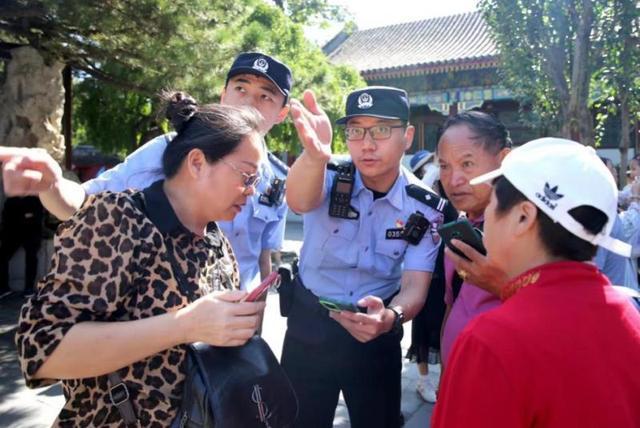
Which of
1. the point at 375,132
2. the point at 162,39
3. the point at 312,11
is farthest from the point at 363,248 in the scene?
the point at 312,11

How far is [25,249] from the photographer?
247 inches

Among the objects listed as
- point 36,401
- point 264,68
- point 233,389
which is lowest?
point 36,401

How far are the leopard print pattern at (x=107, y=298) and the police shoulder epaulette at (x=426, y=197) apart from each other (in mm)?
1075

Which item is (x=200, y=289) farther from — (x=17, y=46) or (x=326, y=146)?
(x=17, y=46)

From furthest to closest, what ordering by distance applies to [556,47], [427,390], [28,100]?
1. [28,100]
2. [556,47]
3. [427,390]

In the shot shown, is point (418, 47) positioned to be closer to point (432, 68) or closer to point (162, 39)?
point (432, 68)

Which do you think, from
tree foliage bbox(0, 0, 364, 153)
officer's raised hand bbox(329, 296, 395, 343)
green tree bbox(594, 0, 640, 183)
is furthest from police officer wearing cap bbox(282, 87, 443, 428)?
green tree bbox(594, 0, 640, 183)

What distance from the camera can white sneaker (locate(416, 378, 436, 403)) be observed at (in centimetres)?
394

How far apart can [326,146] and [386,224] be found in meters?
0.48

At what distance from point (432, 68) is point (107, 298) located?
1281 cm

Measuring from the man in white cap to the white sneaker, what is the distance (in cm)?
293

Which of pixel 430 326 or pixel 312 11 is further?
pixel 312 11

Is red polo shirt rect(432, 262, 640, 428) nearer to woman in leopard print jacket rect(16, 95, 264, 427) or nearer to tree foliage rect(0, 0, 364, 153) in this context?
woman in leopard print jacket rect(16, 95, 264, 427)

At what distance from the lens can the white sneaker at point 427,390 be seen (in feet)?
12.9
